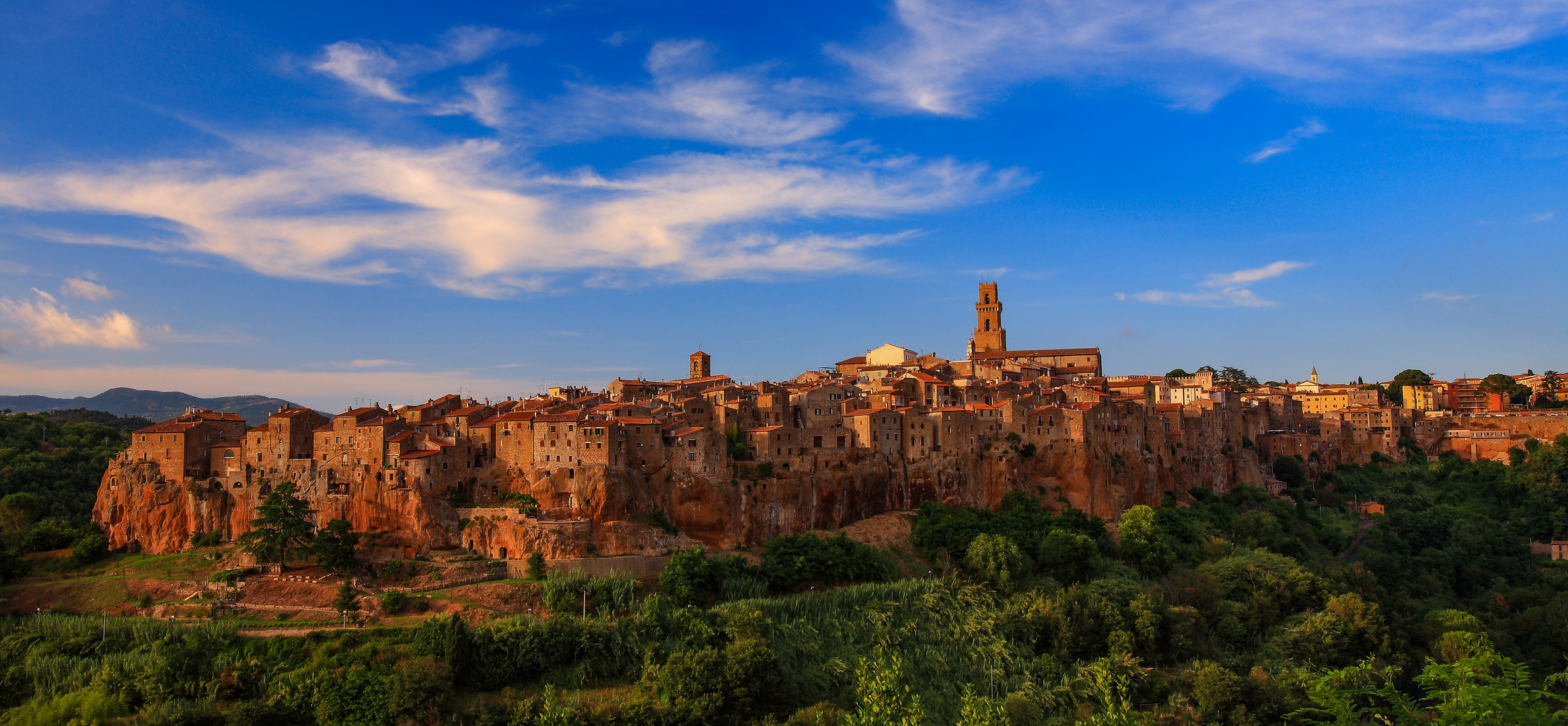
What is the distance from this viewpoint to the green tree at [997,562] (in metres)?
45.1

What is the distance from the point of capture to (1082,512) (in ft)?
178

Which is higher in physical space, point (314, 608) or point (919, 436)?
point (919, 436)

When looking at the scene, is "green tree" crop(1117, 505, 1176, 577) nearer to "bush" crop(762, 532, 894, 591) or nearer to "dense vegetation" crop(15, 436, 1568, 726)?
"dense vegetation" crop(15, 436, 1568, 726)

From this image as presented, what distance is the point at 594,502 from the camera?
137 feet

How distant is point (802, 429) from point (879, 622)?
12.3 m

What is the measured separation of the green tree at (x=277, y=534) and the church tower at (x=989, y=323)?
6766cm

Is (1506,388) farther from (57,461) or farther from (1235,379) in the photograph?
(57,461)

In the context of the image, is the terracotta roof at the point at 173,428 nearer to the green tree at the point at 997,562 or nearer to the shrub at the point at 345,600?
the shrub at the point at 345,600

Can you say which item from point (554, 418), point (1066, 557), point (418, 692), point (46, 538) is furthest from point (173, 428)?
point (1066, 557)

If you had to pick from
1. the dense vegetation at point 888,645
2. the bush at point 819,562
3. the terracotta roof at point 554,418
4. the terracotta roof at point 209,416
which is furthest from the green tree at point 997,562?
the terracotta roof at point 209,416

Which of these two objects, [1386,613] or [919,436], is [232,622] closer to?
[919,436]

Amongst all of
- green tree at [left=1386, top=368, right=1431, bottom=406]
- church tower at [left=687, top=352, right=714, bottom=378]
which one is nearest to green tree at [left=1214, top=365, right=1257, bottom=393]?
green tree at [left=1386, top=368, right=1431, bottom=406]

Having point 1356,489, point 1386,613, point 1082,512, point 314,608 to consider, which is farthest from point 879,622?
point 1356,489

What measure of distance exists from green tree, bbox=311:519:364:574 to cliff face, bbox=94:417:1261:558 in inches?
Result: 68.9
